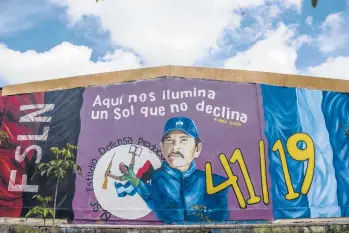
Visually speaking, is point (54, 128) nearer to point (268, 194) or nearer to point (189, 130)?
point (189, 130)

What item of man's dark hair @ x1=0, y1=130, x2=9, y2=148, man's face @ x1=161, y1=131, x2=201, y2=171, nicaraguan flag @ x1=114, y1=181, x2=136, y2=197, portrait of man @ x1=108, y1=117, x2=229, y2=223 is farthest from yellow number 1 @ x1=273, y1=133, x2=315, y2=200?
man's dark hair @ x1=0, y1=130, x2=9, y2=148

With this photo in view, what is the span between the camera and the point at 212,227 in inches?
450

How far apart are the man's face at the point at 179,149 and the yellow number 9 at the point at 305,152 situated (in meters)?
3.53

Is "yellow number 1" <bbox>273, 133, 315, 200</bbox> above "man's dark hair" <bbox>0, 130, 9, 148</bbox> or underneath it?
underneath

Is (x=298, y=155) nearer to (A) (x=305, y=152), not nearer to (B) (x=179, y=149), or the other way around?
(A) (x=305, y=152)

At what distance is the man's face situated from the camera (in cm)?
1222

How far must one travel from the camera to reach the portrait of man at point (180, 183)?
11.7 metres

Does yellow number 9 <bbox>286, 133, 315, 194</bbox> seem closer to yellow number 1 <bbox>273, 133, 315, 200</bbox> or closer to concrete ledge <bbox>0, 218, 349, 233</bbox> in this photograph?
yellow number 1 <bbox>273, 133, 315, 200</bbox>

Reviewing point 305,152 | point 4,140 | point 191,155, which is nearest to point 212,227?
point 191,155

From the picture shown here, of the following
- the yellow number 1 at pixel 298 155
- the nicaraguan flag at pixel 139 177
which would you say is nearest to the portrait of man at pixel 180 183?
the nicaraguan flag at pixel 139 177

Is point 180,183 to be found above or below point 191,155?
below

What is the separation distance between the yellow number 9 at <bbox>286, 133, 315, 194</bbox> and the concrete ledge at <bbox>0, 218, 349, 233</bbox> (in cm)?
134

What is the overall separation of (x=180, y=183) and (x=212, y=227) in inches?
73.0

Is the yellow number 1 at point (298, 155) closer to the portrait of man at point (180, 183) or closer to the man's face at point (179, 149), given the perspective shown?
the portrait of man at point (180, 183)
